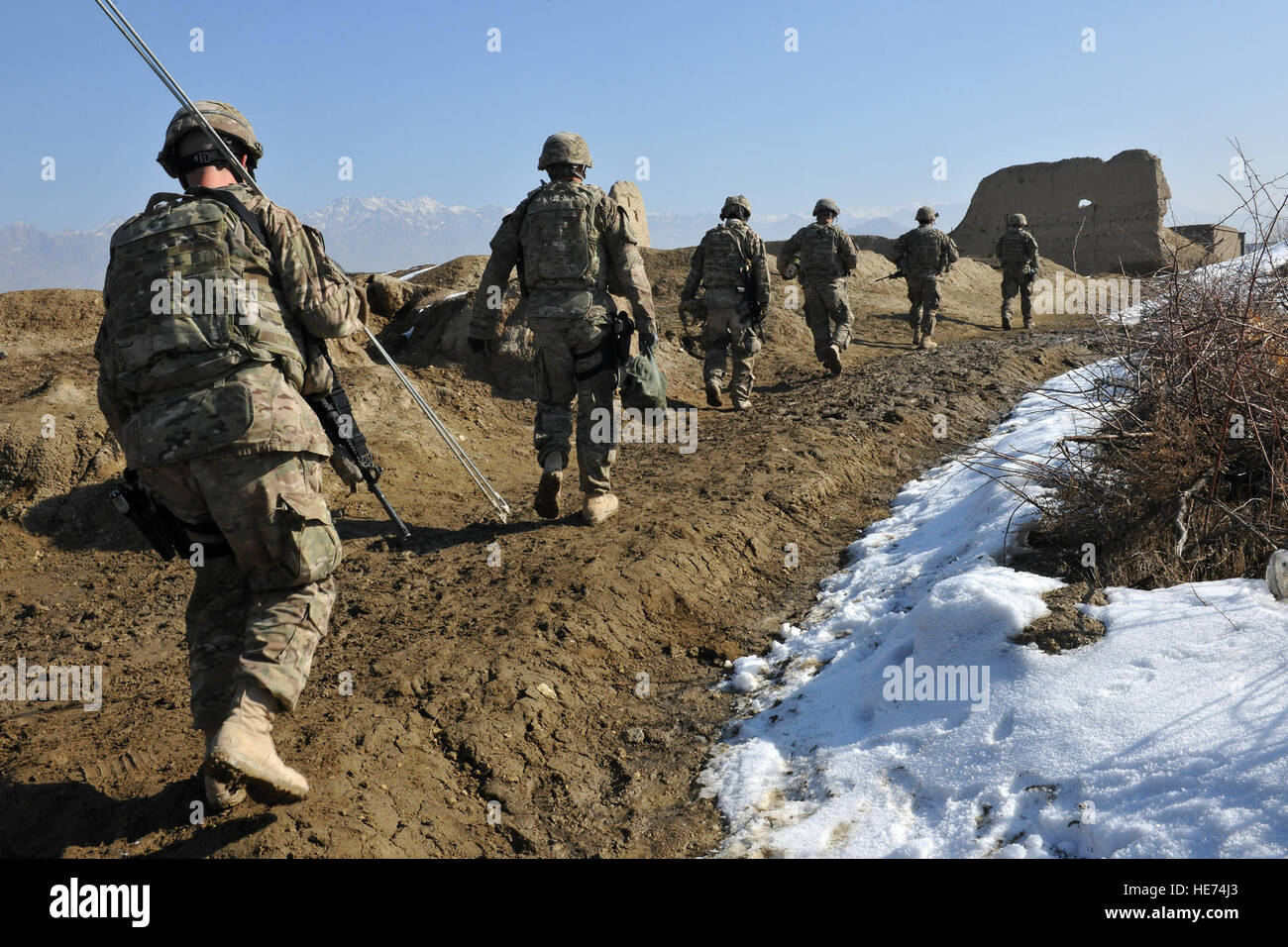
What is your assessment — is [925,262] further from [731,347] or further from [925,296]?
[731,347]

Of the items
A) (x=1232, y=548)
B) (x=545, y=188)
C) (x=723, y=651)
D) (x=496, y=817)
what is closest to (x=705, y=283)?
(x=545, y=188)

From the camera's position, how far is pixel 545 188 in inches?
217

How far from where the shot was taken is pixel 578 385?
5.59m

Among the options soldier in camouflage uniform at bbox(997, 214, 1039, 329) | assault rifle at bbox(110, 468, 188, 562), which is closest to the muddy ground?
assault rifle at bbox(110, 468, 188, 562)

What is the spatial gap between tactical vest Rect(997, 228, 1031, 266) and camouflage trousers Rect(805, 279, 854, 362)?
18.4 ft

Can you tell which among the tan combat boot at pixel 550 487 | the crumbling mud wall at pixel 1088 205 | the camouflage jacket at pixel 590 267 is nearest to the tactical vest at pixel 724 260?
the camouflage jacket at pixel 590 267

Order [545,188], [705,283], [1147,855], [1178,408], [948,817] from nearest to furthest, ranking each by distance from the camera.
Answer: [1147,855]
[948,817]
[1178,408]
[545,188]
[705,283]

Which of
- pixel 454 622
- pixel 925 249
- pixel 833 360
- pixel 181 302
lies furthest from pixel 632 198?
pixel 181 302

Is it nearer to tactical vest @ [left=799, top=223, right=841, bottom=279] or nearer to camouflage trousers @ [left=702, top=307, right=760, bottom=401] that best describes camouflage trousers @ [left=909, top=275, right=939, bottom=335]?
tactical vest @ [left=799, top=223, right=841, bottom=279]

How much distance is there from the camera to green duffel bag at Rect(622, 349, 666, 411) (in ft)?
18.1

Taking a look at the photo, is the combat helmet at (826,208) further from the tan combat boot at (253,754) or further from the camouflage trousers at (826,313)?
the tan combat boot at (253,754)

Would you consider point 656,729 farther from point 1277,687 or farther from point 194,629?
point 1277,687
